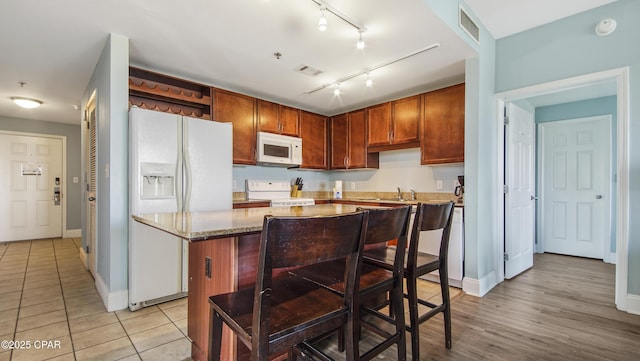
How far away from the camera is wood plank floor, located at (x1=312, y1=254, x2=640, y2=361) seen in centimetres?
184

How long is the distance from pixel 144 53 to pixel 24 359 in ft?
8.19

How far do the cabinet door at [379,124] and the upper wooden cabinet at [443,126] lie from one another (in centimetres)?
55

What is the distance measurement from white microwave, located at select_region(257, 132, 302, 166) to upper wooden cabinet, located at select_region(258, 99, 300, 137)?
0.34 feet

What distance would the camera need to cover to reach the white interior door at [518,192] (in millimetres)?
3232

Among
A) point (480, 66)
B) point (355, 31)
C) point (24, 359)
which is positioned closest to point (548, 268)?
point (480, 66)

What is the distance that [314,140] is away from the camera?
184 inches

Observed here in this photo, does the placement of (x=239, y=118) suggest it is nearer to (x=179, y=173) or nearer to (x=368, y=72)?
(x=179, y=173)

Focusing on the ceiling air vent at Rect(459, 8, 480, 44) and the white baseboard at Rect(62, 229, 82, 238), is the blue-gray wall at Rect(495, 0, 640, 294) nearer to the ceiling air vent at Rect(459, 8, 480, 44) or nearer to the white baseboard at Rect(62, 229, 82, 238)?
the ceiling air vent at Rect(459, 8, 480, 44)

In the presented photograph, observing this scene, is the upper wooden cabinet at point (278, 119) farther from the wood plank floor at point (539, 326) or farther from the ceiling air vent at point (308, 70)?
the wood plank floor at point (539, 326)

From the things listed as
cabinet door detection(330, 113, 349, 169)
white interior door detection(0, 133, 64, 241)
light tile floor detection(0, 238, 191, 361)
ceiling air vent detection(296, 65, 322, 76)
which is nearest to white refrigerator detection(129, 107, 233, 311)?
light tile floor detection(0, 238, 191, 361)

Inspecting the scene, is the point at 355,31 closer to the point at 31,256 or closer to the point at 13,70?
the point at 13,70

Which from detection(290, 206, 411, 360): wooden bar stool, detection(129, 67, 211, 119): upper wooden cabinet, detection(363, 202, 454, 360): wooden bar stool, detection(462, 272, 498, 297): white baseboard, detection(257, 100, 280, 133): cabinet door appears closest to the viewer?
detection(290, 206, 411, 360): wooden bar stool

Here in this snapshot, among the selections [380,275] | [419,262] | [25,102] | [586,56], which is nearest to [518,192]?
[586,56]

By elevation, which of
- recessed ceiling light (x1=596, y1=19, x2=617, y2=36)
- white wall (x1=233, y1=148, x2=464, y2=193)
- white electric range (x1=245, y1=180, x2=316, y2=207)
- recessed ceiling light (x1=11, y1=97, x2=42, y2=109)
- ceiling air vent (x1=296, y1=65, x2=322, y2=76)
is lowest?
white electric range (x1=245, y1=180, x2=316, y2=207)
